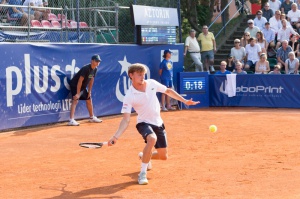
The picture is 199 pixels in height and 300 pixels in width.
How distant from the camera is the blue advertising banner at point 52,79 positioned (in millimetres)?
15031

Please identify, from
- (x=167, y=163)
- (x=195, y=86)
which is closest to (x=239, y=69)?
(x=195, y=86)

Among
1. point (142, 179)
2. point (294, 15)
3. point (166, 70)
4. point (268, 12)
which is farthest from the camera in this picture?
point (268, 12)

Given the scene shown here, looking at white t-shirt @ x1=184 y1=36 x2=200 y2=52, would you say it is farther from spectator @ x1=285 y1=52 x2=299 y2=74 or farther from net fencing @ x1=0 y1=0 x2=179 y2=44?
spectator @ x1=285 y1=52 x2=299 y2=74

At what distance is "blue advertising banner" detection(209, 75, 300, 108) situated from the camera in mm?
20328

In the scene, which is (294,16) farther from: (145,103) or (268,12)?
(145,103)

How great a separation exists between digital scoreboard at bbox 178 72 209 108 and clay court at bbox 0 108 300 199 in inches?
164

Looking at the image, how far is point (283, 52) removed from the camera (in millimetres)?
21703

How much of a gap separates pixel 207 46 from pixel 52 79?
27.5 ft

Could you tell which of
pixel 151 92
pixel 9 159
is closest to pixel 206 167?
pixel 151 92

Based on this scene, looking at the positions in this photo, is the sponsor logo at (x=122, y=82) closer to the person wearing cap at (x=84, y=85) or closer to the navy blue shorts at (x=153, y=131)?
the person wearing cap at (x=84, y=85)

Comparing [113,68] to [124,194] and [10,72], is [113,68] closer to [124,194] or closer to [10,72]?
[10,72]

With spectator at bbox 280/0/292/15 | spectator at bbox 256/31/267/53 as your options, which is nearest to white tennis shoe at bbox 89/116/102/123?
spectator at bbox 256/31/267/53

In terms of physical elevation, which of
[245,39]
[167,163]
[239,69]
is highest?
[245,39]

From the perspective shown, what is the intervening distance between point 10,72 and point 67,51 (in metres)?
2.36
